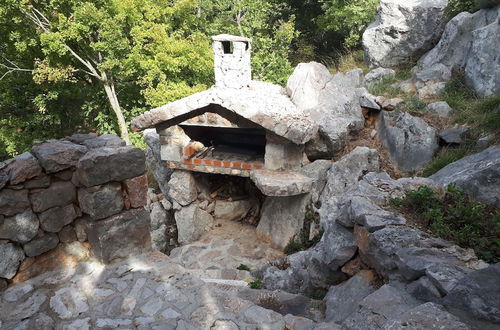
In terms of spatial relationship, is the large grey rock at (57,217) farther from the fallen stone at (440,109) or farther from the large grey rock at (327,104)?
the fallen stone at (440,109)

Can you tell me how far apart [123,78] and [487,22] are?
39.0ft

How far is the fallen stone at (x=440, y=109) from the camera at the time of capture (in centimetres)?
641

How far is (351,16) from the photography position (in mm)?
10383

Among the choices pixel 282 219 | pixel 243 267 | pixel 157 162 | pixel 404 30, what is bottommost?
pixel 243 267

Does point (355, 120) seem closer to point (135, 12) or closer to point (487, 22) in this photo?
point (487, 22)

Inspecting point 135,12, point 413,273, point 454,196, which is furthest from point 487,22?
point 135,12

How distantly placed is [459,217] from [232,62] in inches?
228

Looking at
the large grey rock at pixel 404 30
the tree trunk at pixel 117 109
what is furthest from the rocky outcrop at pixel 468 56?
the tree trunk at pixel 117 109

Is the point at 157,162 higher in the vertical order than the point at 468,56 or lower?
lower

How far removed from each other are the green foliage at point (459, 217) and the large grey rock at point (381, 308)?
0.76 metres

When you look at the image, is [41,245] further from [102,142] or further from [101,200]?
[102,142]

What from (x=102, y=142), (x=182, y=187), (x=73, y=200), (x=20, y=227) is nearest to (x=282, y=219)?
(x=182, y=187)

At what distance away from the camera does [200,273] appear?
581 centimetres

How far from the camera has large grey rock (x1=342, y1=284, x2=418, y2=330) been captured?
77.2 inches
